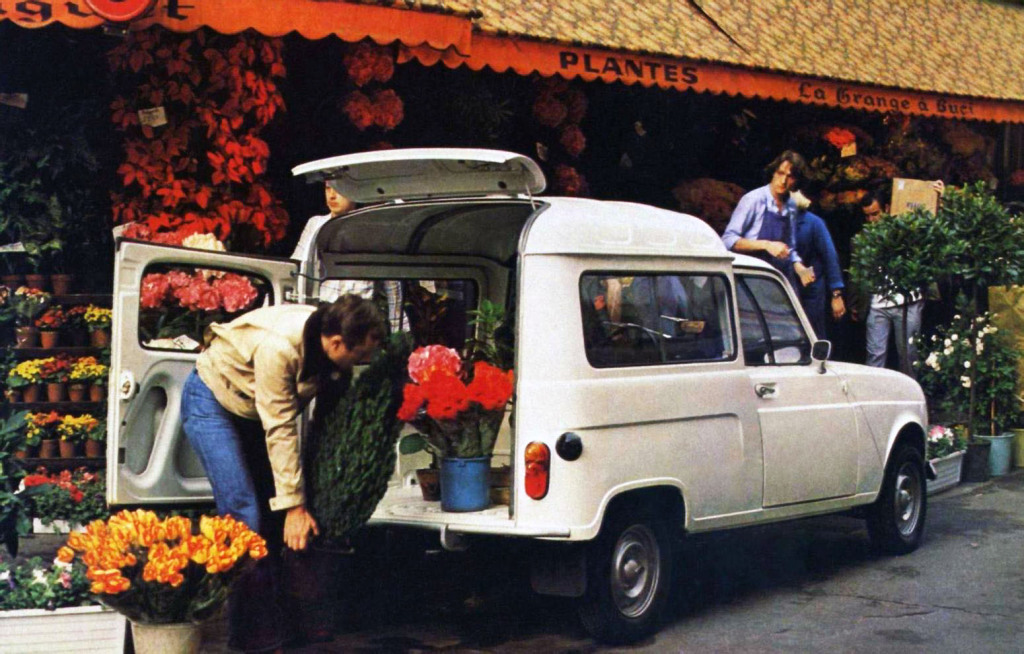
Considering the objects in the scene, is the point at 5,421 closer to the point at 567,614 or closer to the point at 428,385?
the point at 428,385

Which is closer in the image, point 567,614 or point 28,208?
point 567,614

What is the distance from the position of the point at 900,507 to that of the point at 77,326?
4.98 meters

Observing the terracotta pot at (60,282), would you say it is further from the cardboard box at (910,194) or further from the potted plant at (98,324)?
the cardboard box at (910,194)

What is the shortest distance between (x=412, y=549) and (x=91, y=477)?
2.58 metres

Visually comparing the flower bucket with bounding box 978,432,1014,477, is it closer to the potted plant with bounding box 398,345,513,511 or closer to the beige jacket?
the potted plant with bounding box 398,345,513,511

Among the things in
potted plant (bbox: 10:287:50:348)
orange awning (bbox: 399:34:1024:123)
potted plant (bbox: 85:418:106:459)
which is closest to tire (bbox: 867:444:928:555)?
orange awning (bbox: 399:34:1024:123)

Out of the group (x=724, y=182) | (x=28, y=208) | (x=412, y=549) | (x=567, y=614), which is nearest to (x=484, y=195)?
(x=412, y=549)

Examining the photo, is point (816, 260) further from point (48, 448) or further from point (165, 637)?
point (165, 637)

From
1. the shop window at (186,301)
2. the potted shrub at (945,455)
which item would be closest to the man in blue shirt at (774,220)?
the potted shrub at (945,455)

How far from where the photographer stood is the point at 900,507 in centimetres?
827

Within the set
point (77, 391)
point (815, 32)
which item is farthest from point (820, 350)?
point (815, 32)

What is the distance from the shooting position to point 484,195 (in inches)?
252

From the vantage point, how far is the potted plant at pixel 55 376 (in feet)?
27.1

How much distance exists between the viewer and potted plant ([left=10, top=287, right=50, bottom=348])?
8.20 meters
